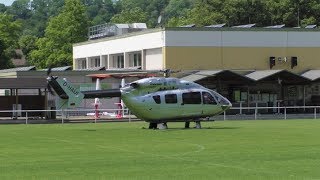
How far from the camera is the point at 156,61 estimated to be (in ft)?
240

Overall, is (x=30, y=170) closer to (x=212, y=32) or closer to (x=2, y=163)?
(x=2, y=163)

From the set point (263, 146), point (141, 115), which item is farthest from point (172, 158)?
point (141, 115)

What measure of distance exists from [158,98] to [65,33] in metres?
70.2

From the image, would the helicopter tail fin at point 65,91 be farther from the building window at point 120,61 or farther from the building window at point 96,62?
the building window at point 96,62

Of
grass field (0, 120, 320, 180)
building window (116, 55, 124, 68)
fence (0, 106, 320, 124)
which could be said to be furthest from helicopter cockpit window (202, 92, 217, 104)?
building window (116, 55, 124, 68)

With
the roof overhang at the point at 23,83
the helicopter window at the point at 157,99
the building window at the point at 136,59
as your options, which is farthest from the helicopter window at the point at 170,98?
the building window at the point at 136,59

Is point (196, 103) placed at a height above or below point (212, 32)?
below

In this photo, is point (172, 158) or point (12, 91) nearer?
point (172, 158)

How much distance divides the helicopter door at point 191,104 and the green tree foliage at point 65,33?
67.8 m

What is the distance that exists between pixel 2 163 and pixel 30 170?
2.05m

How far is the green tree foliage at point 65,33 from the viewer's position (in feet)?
358

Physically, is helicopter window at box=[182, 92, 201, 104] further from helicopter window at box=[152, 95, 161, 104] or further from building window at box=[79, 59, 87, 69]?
building window at box=[79, 59, 87, 69]

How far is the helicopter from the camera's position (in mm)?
41719

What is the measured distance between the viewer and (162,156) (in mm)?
24125
